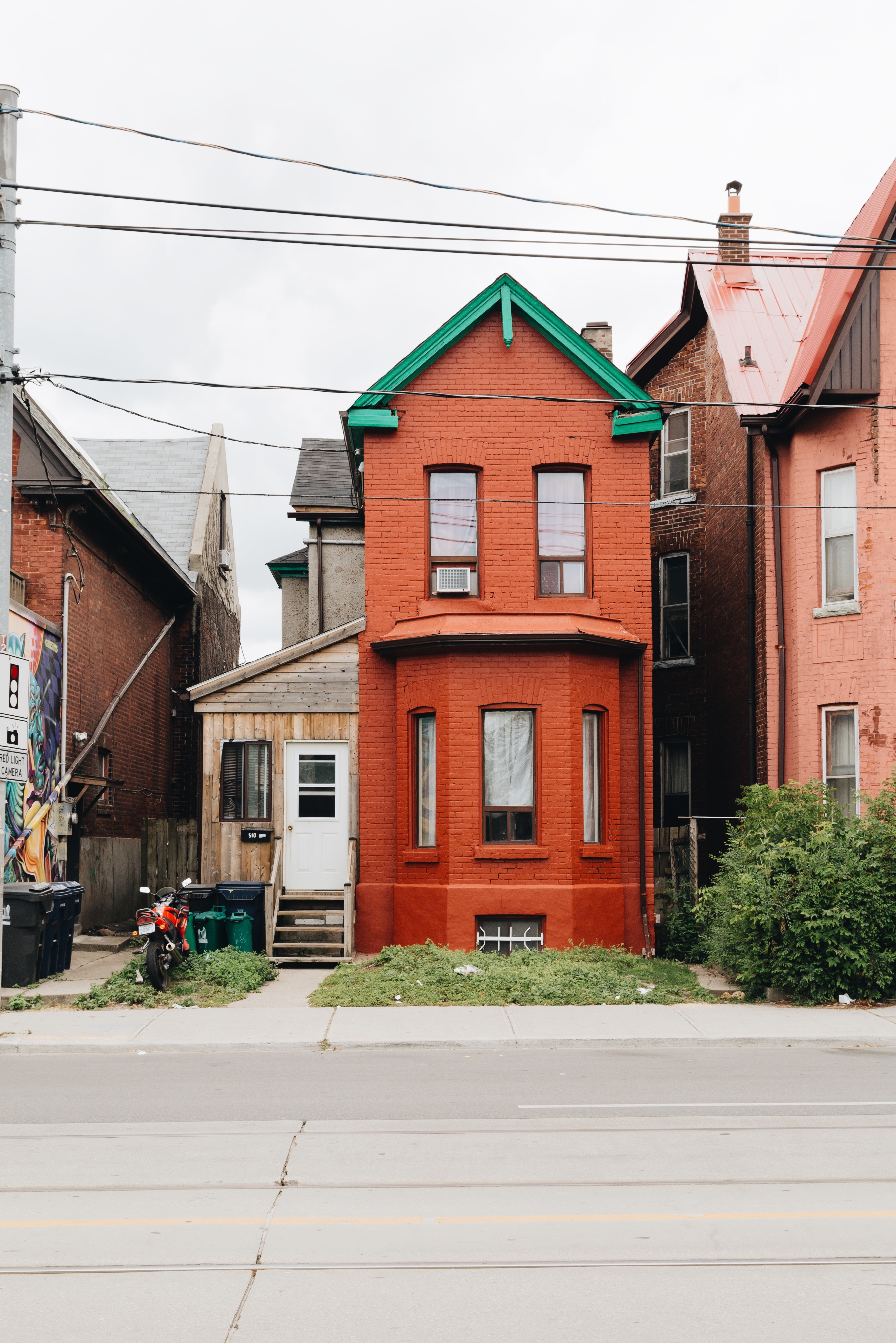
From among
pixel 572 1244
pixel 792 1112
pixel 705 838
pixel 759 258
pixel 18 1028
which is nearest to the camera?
pixel 572 1244

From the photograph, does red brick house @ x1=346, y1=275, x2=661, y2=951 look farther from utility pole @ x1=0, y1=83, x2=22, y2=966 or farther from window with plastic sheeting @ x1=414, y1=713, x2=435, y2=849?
utility pole @ x1=0, y1=83, x2=22, y2=966

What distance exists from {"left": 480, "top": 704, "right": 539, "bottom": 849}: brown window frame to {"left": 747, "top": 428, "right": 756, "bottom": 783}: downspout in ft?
15.1

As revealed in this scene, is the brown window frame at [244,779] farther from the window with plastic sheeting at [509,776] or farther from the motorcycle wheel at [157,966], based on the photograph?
the motorcycle wheel at [157,966]

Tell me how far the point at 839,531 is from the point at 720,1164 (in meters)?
13.0

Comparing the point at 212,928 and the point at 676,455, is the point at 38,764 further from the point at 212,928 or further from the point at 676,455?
the point at 676,455

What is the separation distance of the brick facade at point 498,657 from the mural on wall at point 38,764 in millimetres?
4433

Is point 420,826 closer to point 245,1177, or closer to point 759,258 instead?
point 245,1177

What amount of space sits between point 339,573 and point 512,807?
851cm

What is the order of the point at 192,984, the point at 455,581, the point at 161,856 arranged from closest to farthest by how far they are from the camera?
the point at 192,984, the point at 455,581, the point at 161,856

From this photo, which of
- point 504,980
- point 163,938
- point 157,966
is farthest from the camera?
point 504,980

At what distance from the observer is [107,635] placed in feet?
69.6

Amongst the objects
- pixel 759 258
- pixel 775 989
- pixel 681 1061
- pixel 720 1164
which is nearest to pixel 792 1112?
pixel 720 1164

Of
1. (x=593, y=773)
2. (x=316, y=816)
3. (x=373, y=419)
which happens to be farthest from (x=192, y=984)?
(x=373, y=419)

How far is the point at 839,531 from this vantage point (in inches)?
725
